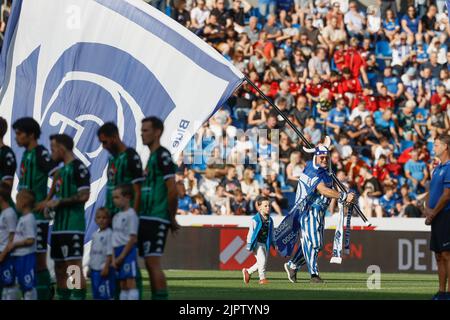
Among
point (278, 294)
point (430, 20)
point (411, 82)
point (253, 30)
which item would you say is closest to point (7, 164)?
point (278, 294)

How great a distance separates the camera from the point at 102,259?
12.4m

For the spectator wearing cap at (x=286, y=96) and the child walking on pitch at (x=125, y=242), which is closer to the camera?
the child walking on pitch at (x=125, y=242)

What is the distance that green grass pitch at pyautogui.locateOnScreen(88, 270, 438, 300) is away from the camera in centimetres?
1648

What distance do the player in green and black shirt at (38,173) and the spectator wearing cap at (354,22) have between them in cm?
1821

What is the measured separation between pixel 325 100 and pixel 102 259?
1649cm

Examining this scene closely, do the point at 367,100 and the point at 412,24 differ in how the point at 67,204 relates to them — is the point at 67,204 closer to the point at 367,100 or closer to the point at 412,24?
the point at 367,100

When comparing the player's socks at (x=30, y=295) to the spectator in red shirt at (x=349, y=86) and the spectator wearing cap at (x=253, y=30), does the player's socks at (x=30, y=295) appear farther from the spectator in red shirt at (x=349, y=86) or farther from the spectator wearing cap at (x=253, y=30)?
the spectator wearing cap at (x=253, y=30)

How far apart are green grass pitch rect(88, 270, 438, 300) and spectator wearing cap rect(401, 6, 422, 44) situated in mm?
9201

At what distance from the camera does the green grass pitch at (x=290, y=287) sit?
1648 cm

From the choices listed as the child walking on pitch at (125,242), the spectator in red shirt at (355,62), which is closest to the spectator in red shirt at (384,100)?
the spectator in red shirt at (355,62)

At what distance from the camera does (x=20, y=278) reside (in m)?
12.7

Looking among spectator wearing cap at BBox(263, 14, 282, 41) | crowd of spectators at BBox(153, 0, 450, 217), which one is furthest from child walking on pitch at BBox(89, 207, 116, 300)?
spectator wearing cap at BBox(263, 14, 282, 41)

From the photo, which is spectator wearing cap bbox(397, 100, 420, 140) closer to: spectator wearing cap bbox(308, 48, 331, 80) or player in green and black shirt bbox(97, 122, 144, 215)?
spectator wearing cap bbox(308, 48, 331, 80)
